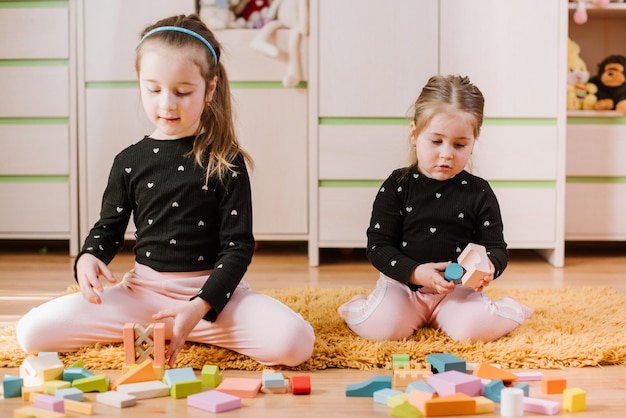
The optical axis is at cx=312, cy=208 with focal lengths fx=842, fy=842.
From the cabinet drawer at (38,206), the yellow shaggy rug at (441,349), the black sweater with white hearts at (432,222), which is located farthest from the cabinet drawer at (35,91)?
the black sweater with white hearts at (432,222)

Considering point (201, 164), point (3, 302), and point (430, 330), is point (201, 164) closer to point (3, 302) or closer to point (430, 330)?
point (430, 330)

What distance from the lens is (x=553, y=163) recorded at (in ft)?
8.68

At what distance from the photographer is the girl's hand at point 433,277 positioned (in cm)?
158

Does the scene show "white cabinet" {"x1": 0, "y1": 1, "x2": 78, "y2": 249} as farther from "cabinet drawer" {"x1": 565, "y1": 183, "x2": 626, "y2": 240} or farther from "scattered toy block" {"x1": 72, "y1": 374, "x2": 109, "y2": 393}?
"cabinet drawer" {"x1": 565, "y1": 183, "x2": 626, "y2": 240}

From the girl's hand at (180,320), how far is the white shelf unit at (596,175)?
1665 mm

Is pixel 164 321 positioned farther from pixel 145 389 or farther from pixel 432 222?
pixel 432 222

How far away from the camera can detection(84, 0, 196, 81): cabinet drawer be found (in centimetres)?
270

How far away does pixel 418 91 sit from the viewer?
262cm

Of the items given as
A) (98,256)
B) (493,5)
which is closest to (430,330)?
(98,256)

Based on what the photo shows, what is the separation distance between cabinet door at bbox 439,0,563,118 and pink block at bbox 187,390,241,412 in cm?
161

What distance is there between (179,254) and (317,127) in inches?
45.0

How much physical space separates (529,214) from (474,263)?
119 cm

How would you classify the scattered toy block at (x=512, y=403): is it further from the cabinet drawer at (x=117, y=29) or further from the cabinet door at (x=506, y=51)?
the cabinet drawer at (x=117, y=29)

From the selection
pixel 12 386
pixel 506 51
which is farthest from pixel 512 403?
pixel 506 51
